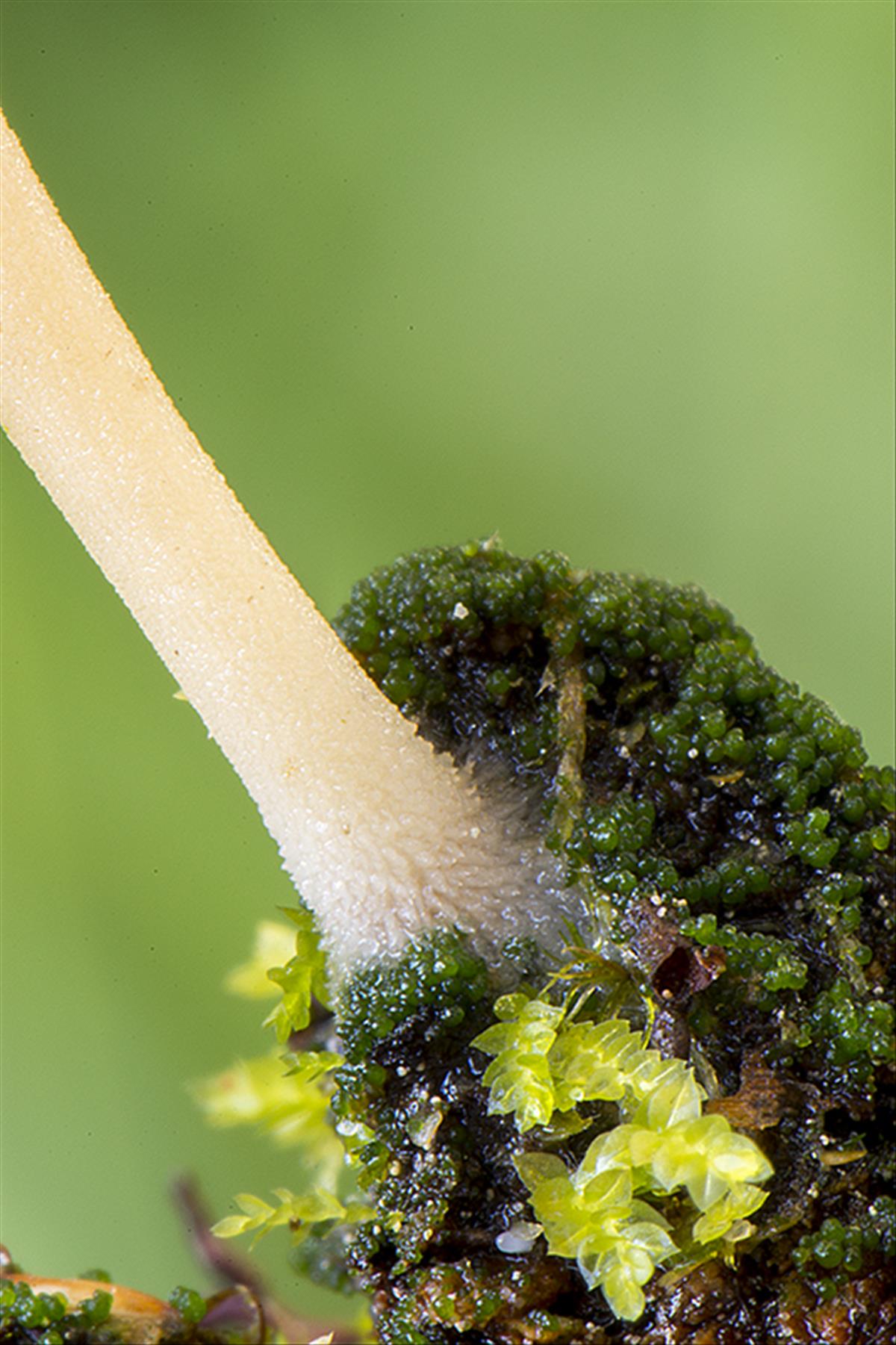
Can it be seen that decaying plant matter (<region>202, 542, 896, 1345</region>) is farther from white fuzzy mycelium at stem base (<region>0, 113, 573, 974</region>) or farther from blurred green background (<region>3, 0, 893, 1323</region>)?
blurred green background (<region>3, 0, 893, 1323</region>)

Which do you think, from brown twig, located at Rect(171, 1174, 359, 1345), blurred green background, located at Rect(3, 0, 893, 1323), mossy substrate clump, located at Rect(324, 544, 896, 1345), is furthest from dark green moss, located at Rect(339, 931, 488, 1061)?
blurred green background, located at Rect(3, 0, 893, 1323)

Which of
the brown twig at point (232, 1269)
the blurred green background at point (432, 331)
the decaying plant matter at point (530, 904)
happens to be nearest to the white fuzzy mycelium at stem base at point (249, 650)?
the decaying plant matter at point (530, 904)

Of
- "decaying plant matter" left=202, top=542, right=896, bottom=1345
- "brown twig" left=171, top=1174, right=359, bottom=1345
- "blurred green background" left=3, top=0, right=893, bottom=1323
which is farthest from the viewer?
"blurred green background" left=3, top=0, right=893, bottom=1323

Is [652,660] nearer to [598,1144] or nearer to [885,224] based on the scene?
[598,1144]

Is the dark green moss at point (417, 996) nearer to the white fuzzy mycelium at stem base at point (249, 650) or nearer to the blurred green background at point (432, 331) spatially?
the white fuzzy mycelium at stem base at point (249, 650)

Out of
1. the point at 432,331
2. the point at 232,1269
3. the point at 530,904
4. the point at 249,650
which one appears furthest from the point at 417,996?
the point at 432,331

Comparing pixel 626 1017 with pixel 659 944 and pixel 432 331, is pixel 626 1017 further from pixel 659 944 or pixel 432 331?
pixel 432 331

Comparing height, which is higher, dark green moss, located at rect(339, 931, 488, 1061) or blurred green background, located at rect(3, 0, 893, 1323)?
blurred green background, located at rect(3, 0, 893, 1323)

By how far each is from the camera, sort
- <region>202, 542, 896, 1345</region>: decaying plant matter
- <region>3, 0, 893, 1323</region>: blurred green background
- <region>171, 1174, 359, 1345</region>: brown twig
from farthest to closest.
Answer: <region>3, 0, 893, 1323</region>: blurred green background, <region>171, 1174, 359, 1345</region>: brown twig, <region>202, 542, 896, 1345</region>: decaying plant matter
